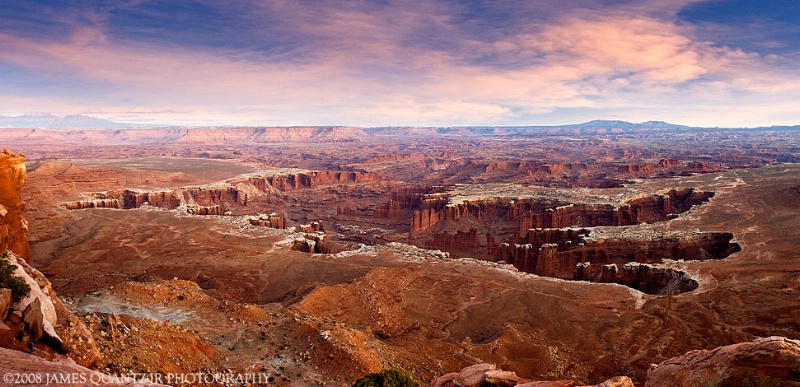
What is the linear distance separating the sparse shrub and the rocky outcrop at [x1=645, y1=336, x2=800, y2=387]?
22.7ft

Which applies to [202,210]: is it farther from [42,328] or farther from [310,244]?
[42,328]

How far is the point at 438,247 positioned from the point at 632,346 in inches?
1746

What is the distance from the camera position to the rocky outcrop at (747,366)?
909 cm

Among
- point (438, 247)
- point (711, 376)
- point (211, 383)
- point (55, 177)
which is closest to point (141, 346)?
point (211, 383)

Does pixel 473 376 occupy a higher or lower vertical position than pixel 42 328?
lower

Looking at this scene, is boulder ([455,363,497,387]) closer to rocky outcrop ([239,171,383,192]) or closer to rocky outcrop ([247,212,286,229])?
rocky outcrop ([247,212,286,229])

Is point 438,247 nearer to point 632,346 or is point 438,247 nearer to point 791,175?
point 632,346

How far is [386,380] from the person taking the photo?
43.1 feet

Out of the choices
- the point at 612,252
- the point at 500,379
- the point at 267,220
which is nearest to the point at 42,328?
the point at 500,379

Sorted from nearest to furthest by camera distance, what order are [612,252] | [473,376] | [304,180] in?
[473,376]
[612,252]
[304,180]

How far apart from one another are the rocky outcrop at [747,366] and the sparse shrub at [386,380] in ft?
22.7

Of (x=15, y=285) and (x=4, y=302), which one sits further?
(x=15, y=285)

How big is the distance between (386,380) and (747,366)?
8.84m

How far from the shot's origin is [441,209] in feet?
263
